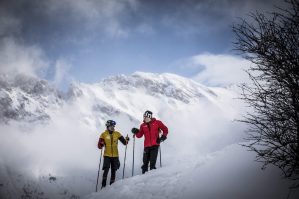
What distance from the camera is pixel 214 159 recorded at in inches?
349

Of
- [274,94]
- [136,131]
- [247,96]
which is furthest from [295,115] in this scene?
[136,131]

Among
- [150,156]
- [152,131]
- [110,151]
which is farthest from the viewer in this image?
[110,151]

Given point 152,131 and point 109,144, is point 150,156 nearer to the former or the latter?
point 152,131

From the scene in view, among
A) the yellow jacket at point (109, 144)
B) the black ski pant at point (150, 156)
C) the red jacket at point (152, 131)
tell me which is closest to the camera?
the black ski pant at point (150, 156)

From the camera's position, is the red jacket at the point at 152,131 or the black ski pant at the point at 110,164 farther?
the black ski pant at the point at 110,164

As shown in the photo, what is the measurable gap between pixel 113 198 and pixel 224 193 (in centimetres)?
348

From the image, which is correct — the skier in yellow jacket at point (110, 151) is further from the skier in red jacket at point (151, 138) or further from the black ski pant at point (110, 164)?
the skier in red jacket at point (151, 138)

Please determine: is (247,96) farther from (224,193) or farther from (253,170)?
(224,193)

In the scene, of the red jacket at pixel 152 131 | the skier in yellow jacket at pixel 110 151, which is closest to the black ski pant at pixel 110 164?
the skier in yellow jacket at pixel 110 151

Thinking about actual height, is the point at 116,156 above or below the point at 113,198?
above

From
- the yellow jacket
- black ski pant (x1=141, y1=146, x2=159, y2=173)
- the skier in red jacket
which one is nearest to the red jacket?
the skier in red jacket

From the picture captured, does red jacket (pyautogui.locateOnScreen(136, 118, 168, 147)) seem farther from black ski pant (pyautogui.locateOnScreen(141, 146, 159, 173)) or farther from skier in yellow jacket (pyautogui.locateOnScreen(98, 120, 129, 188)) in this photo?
skier in yellow jacket (pyautogui.locateOnScreen(98, 120, 129, 188))

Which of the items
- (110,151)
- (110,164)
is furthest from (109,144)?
(110,164)

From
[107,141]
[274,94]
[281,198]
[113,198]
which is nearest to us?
[281,198]
